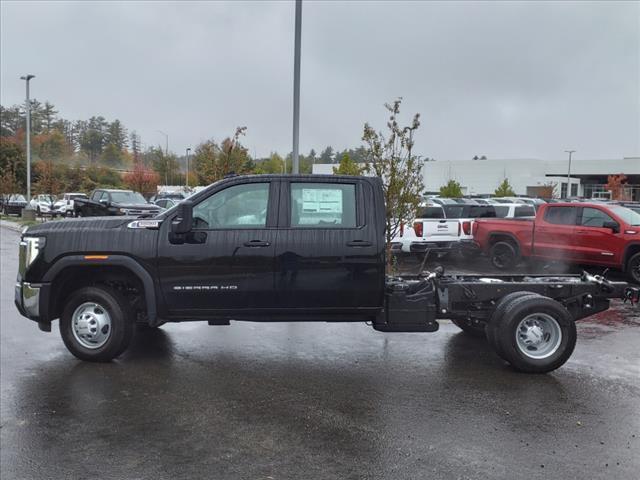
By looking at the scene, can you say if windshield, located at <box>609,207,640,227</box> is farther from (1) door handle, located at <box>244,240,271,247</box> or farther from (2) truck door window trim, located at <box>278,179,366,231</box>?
(1) door handle, located at <box>244,240,271,247</box>

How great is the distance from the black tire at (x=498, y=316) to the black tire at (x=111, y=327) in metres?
3.97

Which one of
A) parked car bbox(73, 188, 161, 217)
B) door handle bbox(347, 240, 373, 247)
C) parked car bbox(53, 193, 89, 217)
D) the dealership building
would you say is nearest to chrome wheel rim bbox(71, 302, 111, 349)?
door handle bbox(347, 240, 373, 247)

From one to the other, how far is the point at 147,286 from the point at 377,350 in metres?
2.90

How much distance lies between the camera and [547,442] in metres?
4.70

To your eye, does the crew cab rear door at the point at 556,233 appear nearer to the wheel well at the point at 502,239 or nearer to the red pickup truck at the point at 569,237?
the red pickup truck at the point at 569,237

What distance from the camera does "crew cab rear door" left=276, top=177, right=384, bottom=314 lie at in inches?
253

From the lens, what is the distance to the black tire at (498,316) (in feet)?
21.6

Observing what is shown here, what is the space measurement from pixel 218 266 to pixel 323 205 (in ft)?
4.29

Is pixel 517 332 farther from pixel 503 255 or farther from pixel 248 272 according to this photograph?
pixel 503 255

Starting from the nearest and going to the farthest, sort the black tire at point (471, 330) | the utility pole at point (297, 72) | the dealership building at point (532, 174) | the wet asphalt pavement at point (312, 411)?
the wet asphalt pavement at point (312, 411) < the black tire at point (471, 330) < the utility pole at point (297, 72) < the dealership building at point (532, 174)

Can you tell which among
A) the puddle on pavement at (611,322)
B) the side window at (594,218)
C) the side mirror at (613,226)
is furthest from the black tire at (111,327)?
the side window at (594,218)

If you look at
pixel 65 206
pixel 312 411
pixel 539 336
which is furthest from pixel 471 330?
pixel 65 206

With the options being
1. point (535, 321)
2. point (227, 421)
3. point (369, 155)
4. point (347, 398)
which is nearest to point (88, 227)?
point (227, 421)

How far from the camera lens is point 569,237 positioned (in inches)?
559
